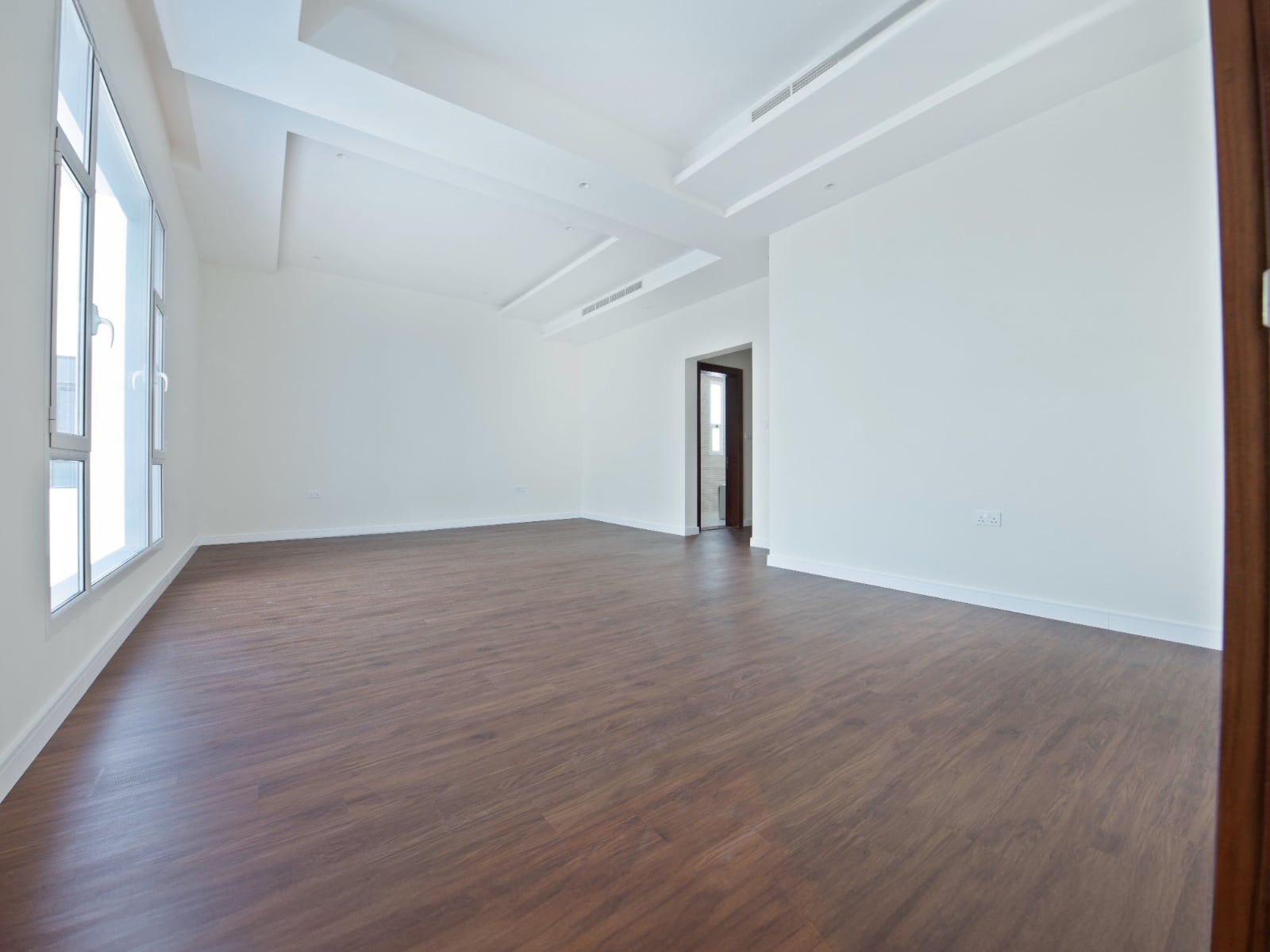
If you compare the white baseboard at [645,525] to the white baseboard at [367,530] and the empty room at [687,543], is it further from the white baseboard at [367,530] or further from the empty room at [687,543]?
the empty room at [687,543]

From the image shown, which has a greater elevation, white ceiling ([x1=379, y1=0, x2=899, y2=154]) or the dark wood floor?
white ceiling ([x1=379, y1=0, x2=899, y2=154])

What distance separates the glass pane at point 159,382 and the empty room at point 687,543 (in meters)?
0.08

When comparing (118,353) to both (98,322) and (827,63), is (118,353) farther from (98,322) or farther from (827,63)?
(827,63)

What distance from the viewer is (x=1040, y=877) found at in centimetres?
121

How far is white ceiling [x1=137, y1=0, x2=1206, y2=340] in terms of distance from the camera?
2666 mm

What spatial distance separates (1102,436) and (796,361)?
7.11 ft

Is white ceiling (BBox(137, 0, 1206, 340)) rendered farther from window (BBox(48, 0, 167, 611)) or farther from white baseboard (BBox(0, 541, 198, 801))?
white baseboard (BBox(0, 541, 198, 801))

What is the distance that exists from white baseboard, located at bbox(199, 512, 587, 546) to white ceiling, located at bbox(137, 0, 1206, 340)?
133 inches

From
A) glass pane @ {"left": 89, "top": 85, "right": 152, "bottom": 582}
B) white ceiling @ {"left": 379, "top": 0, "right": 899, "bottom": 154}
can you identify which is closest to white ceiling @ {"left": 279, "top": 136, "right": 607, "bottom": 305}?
glass pane @ {"left": 89, "top": 85, "right": 152, "bottom": 582}

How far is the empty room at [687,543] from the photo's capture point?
113 centimetres

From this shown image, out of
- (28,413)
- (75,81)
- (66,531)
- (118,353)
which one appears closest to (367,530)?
(118,353)

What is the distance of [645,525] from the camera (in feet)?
24.9

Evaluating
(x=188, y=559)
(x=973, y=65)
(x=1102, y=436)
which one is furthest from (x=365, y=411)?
(x=1102, y=436)

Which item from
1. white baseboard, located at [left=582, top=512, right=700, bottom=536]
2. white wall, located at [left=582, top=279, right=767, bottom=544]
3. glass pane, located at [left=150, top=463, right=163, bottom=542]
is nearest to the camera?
Answer: glass pane, located at [left=150, top=463, right=163, bottom=542]
